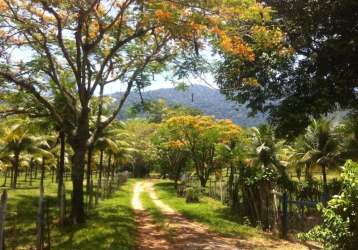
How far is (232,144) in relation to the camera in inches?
1694

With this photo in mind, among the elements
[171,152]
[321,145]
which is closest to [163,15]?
[321,145]

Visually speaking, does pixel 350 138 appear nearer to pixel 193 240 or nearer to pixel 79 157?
pixel 193 240

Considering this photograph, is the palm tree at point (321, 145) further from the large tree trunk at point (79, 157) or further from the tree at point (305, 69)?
the large tree trunk at point (79, 157)

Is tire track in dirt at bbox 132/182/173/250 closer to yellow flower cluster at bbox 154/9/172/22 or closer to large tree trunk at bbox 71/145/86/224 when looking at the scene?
large tree trunk at bbox 71/145/86/224

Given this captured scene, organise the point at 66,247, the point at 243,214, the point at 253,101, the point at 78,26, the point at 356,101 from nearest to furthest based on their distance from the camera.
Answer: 1. the point at 66,247
2. the point at 356,101
3. the point at 78,26
4. the point at 253,101
5. the point at 243,214

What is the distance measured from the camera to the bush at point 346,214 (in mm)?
7355

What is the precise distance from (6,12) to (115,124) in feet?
55.5

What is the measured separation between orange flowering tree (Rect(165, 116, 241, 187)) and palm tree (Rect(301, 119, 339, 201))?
9159 mm

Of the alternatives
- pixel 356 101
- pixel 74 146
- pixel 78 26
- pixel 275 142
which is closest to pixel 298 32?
pixel 356 101

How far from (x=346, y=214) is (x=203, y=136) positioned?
36926 millimetres

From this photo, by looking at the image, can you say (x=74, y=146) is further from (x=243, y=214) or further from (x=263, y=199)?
(x=243, y=214)

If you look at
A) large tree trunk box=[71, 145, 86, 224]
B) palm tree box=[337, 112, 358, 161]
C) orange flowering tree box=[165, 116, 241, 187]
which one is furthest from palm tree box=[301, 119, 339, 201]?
large tree trunk box=[71, 145, 86, 224]

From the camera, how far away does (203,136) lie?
44.5 meters

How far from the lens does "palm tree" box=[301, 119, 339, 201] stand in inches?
1310
